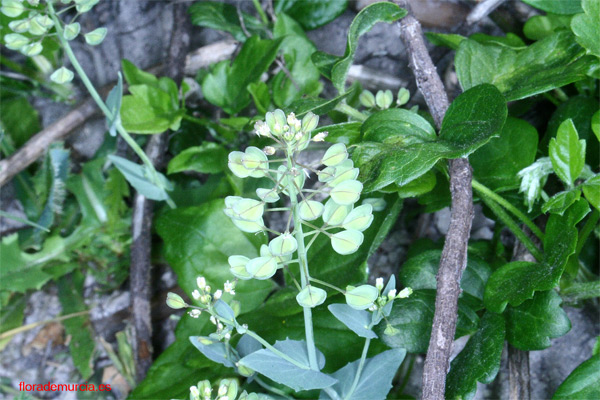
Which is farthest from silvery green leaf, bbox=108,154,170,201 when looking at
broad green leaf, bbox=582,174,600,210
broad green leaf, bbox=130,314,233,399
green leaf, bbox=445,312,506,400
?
broad green leaf, bbox=582,174,600,210

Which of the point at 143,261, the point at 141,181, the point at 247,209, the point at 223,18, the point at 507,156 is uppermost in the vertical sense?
the point at 247,209

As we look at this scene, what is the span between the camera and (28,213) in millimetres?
1809

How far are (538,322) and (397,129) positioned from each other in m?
0.43

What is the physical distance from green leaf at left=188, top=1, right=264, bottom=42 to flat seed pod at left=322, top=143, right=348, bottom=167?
0.96m

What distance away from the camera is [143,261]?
1591 millimetres

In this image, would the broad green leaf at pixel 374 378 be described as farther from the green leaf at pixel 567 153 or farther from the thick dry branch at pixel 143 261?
the thick dry branch at pixel 143 261

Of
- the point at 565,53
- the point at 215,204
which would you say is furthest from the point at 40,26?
the point at 565,53

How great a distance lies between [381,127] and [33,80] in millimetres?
1348

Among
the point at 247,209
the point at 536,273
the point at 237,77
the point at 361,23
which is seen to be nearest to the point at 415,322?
the point at 536,273

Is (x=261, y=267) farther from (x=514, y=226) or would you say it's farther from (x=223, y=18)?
(x=223, y=18)

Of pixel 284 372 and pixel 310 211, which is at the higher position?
pixel 310 211

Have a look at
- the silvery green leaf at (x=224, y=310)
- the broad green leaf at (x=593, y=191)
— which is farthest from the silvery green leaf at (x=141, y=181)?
the broad green leaf at (x=593, y=191)

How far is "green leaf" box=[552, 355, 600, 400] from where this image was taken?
97 cm

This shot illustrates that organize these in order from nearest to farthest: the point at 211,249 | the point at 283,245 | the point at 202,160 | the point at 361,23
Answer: the point at 283,245 → the point at 361,23 → the point at 211,249 → the point at 202,160
